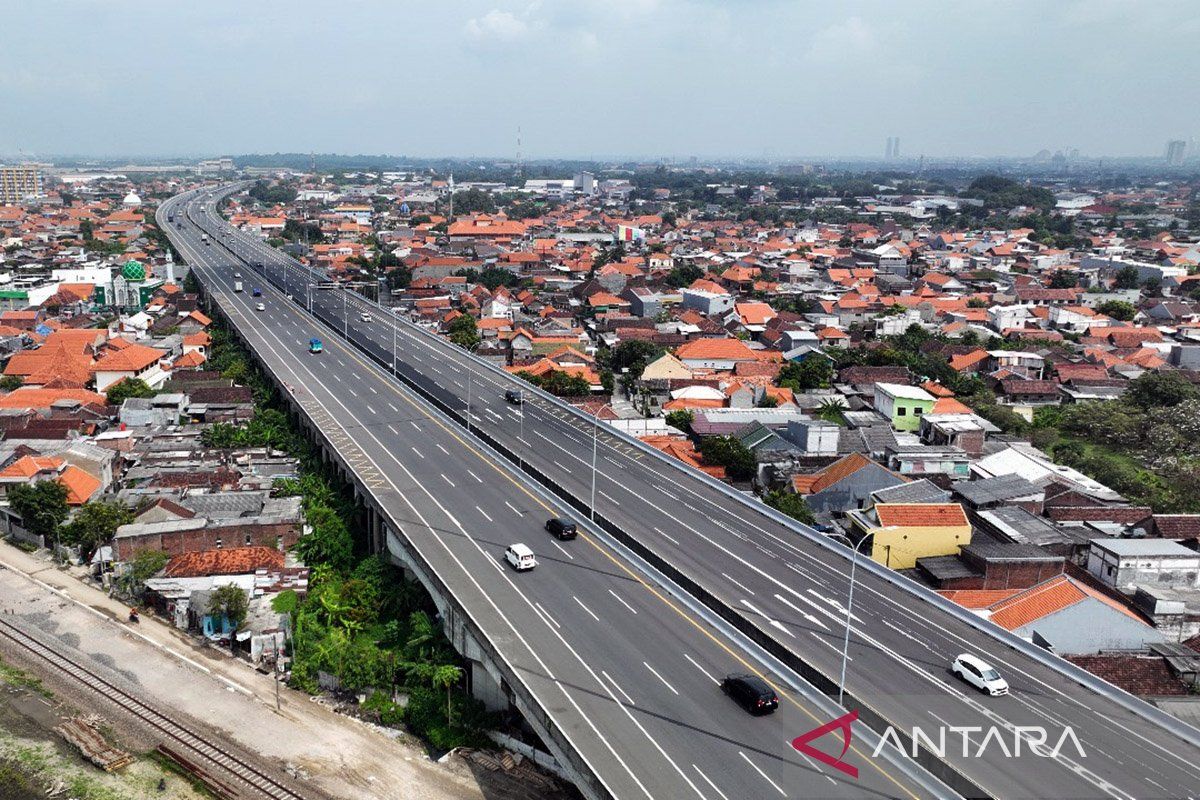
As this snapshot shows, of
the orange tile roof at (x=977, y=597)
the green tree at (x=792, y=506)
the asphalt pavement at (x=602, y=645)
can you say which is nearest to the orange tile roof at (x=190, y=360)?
the asphalt pavement at (x=602, y=645)

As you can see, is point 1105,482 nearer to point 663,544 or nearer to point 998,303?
point 663,544

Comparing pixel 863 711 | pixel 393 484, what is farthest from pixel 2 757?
pixel 863 711

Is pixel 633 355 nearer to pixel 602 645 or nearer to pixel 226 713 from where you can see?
pixel 602 645

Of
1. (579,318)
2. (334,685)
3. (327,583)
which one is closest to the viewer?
(334,685)

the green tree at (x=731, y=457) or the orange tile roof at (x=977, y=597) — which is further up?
the green tree at (x=731, y=457)

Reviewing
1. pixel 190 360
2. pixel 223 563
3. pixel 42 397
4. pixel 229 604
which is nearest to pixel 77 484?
pixel 223 563

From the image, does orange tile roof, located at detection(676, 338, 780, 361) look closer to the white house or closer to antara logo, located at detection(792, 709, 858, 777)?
the white house

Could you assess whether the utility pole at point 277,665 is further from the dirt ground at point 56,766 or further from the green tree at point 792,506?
the green tree at point 792,506
